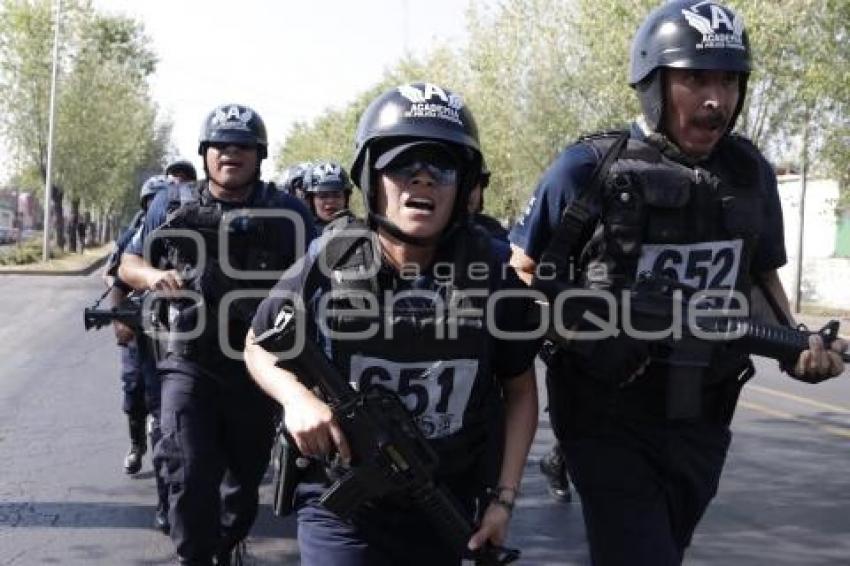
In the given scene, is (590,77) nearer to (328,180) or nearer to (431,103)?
(328,180)

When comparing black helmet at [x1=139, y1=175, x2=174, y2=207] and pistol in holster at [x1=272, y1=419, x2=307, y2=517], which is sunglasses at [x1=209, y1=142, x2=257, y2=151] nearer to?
pistol in holster at [x1=272, y1=419, x2=307, y2=517]

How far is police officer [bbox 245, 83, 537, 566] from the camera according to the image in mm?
2670

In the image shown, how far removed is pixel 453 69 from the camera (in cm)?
3762

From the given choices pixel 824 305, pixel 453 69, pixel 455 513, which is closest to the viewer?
pixel 455 513

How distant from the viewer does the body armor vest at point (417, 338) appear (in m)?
2.66

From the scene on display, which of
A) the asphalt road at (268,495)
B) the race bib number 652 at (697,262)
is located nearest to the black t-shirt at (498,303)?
the race bib number 652 at (697,262)

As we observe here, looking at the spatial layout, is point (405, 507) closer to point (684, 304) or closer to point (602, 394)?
point (602, 394)

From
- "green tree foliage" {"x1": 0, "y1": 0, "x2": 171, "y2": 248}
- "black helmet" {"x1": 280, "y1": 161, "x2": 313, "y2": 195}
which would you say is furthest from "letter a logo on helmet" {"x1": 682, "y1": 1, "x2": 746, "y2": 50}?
"green tree foliage" {"x1": 0, "y1": 0, "x2": 171, "y2": 248}

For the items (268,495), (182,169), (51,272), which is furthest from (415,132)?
(51,272)

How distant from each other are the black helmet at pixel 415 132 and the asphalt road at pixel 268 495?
2.59 meters

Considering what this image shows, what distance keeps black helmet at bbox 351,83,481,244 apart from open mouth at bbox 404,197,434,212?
0.07m

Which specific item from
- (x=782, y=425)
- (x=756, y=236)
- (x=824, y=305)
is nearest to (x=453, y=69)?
(x=824, y=305)

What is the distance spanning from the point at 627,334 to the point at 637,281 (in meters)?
0.16

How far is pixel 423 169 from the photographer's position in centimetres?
273
